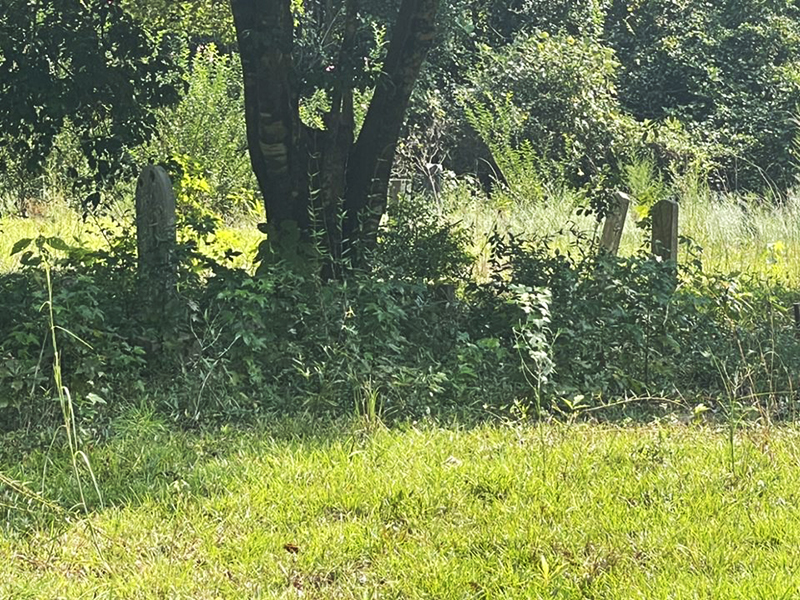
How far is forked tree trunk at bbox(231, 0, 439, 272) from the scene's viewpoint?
6.18 meters

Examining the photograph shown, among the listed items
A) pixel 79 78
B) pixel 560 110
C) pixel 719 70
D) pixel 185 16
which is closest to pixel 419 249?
pixel 79 78

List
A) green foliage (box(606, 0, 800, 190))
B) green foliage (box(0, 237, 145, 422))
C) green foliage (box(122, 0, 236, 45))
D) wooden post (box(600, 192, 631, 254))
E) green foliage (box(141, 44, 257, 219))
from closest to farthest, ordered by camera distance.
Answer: green foliage (box(0, 237, 145, 422))
wooden post (box(600, 192, 631, 254))
green foliage (box(122, 0, 236, 45))
green foliage (box(141, 44, 257, 219))
green foliage (box(606, 0, 800, 190))

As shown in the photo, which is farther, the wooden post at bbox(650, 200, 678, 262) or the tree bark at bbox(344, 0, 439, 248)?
the wooden post at bbox(650, 200, 678, 262)

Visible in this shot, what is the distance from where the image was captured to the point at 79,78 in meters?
6.66

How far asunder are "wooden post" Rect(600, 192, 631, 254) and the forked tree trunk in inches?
86.9

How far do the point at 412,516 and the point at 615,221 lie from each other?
5.06 m

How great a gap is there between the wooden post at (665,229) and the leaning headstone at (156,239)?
3.62 metres

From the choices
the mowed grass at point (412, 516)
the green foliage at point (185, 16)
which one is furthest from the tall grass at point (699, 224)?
the mowed grass at point (412, 516)

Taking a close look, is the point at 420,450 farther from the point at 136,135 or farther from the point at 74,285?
the point at 136,135

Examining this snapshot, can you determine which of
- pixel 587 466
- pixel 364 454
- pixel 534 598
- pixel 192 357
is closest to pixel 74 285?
pixel 192 357

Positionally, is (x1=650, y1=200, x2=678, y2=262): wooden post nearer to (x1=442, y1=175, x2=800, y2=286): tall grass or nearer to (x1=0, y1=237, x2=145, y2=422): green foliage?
(x1=442, y1=175, x2=800, y2=286): tall grass

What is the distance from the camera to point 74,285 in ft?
17.8

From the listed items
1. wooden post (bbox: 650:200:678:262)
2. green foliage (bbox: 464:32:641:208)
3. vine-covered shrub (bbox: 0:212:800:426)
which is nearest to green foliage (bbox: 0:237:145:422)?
vine-covered shrub (bbox: 0:212:800:426)

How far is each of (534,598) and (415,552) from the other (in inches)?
19.5
